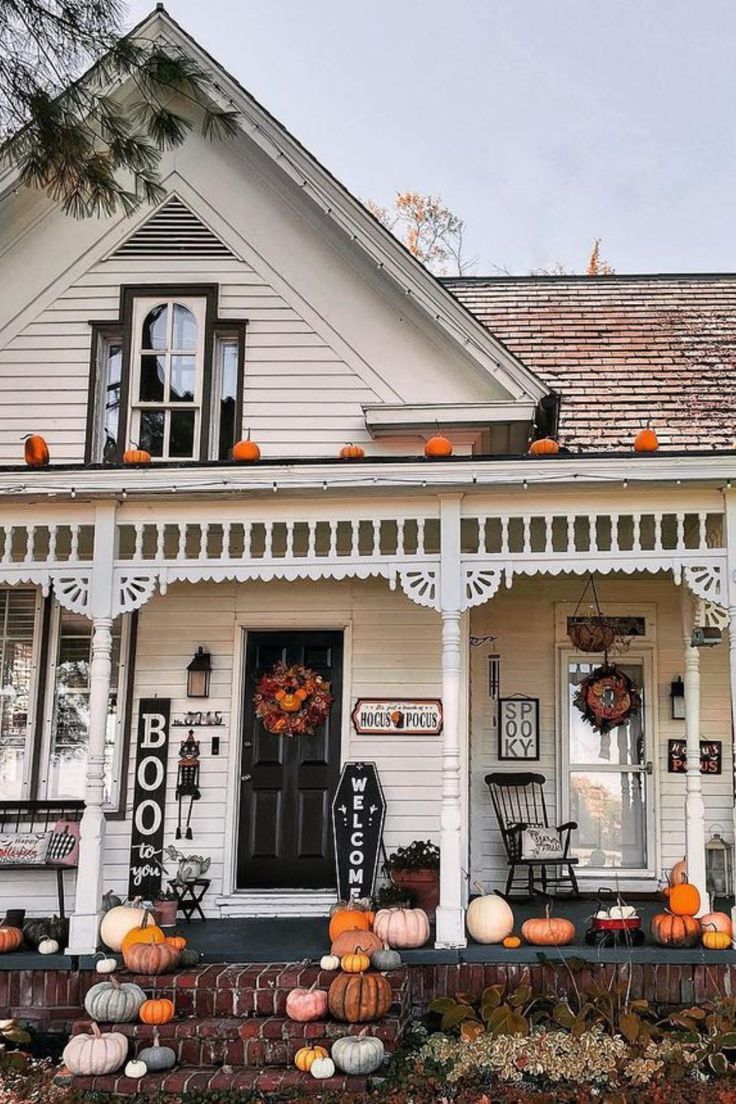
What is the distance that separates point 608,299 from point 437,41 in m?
6.01

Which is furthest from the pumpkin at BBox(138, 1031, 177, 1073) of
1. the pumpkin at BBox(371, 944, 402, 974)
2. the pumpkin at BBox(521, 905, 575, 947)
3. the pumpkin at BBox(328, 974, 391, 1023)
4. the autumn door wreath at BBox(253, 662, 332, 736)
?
the autumn door wreath at BBox(253, 662, 332, 736)

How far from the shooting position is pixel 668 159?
27.0 m

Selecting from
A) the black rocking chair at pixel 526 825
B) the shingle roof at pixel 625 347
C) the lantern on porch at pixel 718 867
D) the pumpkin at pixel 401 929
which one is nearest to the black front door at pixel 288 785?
the black rocking chair at pixel 526 825

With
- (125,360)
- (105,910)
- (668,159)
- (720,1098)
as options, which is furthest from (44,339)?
(668,159)

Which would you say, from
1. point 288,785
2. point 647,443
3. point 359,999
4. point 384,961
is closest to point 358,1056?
point 359,999

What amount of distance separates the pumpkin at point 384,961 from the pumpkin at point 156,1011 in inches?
45.1

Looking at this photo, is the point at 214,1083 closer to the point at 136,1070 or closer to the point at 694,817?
the point at 136,1070

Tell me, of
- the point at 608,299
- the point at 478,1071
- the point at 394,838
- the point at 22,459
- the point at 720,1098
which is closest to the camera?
the point at 720,1098

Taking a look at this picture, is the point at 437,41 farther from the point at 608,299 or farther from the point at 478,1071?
the point at 478,1071

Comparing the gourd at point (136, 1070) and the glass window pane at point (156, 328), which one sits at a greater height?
the glass window pane at point (156, 328)

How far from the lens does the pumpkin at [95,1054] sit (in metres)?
5.32

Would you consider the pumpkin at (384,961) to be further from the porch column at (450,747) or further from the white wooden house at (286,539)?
the white wooden house at (286,539)

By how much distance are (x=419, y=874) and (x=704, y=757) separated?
9.04ft

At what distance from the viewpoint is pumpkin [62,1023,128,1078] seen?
532 centimetres
